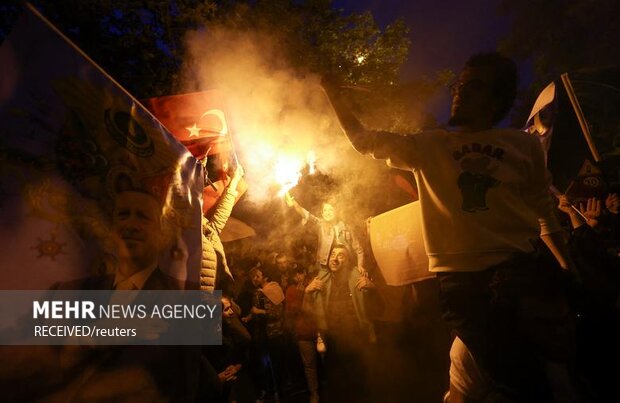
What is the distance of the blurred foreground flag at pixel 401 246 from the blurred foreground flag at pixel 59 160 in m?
4.90

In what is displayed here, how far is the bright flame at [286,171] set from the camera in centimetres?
684

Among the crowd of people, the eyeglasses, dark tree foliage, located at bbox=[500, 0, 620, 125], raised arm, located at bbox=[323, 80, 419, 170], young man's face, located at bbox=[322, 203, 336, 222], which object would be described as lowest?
the crowd of people

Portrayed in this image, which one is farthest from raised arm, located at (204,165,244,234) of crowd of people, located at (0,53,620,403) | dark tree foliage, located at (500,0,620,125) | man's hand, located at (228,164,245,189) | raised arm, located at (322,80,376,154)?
dark tree foliage, located at (500,0,620,125)

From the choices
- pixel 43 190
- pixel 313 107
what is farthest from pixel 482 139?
pixel 313 107

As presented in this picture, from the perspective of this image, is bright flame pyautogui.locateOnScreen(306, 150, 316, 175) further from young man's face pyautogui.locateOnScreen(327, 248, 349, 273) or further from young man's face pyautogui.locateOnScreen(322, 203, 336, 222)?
young man's face pyautogui.locateOnScreen(327, 248, 349, 273)

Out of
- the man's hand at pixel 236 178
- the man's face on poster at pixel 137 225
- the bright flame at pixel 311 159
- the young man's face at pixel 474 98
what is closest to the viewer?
the man's face on poster at pixel 137 225

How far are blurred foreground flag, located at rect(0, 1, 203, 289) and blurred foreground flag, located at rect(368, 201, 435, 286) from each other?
490 cm

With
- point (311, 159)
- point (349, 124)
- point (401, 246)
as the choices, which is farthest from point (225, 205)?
point (401, 246)

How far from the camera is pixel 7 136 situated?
6.03 ft

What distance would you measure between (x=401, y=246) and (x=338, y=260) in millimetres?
1410

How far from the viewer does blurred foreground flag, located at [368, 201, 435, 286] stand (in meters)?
6.48

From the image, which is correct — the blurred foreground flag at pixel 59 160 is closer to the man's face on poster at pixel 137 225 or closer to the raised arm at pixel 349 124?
the man's face on poster at pixel 137 225

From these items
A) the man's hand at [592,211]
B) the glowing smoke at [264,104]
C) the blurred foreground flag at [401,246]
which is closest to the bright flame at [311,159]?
the glowing smoke at [264,104]

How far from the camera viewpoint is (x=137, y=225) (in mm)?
2424
